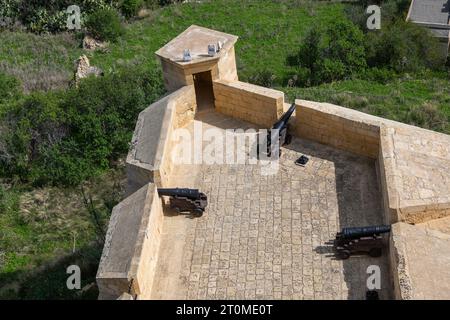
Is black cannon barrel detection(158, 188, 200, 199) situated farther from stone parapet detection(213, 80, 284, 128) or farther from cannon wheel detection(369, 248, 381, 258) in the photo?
cannon wheel detection(369, 248, 381, 258)

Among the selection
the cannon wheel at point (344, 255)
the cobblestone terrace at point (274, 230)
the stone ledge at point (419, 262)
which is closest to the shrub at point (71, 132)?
the cobblestone terrace at point (274, 230)

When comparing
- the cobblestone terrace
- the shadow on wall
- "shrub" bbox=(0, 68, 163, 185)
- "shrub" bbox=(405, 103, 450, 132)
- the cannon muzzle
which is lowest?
"shrub" bbox=(405, 103, 450, 132)

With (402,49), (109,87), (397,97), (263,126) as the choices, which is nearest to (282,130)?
(263,126)

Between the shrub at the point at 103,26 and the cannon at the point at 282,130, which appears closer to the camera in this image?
the cannon at the point at 282,130

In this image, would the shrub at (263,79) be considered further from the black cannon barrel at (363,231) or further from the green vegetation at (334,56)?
the black cannon barrel at (363,231)

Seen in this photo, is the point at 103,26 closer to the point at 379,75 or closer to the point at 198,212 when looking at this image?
the point at 379,75

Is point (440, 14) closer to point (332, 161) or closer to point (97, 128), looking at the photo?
point (97, 128)

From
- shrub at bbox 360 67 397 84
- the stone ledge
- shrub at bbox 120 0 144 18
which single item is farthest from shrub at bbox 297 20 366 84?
the stone ledge
